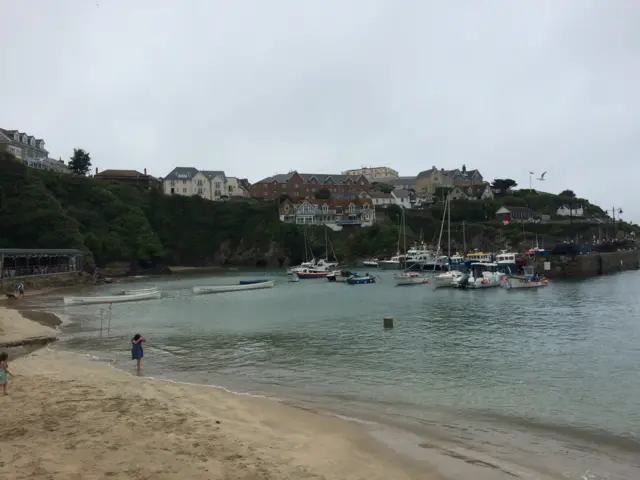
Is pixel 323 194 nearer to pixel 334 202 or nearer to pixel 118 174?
pixel 334 202

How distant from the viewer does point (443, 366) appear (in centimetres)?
2392

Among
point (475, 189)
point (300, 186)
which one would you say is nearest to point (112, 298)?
point (300, 186)

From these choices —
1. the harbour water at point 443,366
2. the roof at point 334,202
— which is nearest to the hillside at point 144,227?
the roof at point 334,202

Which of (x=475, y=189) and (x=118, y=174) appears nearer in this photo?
(x=118, y=174)

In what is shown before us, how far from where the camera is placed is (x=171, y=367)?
2414 centimetres

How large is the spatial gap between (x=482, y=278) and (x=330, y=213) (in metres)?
82.3

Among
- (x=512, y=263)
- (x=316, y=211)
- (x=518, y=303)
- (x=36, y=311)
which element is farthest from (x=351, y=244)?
(x=36, y=311)

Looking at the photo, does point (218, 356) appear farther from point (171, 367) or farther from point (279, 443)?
point (279, 443)

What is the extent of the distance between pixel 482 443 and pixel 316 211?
135m

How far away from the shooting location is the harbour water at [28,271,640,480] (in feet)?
45.4

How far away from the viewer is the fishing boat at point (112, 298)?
53.0m

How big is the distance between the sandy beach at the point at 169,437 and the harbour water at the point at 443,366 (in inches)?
62.0

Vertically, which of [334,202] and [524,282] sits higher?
[334,202]

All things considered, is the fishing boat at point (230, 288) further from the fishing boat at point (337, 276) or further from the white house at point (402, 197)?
the white house at point (402, 197)
